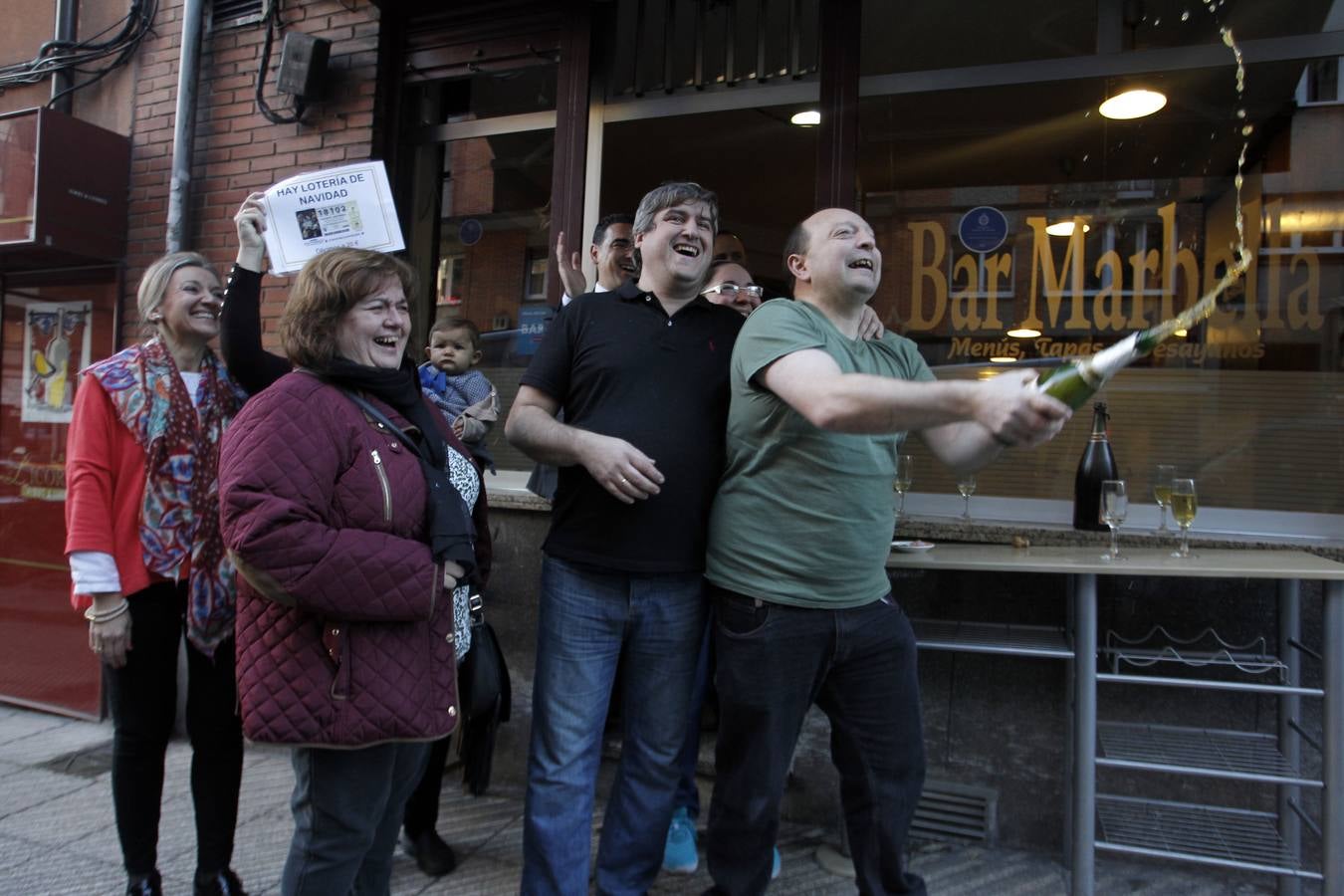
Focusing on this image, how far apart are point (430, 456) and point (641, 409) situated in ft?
1.91

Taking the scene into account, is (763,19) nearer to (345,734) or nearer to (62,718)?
(345,734)

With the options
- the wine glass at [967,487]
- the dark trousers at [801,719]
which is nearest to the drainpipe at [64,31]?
the dark trousers at [801,719]

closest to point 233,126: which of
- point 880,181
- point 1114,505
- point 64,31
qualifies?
point 64,31

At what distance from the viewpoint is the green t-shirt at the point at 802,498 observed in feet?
7.50

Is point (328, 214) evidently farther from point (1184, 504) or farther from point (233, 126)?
point (1184, 504)

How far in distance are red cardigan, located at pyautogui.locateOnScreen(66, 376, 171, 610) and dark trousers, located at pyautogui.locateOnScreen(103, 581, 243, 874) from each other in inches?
4.1

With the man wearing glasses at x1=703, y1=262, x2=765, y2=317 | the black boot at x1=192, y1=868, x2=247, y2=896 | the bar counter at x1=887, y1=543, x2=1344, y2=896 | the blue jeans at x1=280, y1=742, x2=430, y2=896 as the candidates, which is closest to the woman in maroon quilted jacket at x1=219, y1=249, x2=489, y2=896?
the blue jeans at x1=280, y1=742, x2=430, y2=896

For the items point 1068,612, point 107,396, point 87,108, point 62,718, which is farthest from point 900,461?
point 87,108

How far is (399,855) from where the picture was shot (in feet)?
10.5

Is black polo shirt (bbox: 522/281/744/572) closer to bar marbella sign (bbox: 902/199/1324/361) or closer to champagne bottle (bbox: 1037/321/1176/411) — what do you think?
champagne bottle (bbox: 1037/321/1176/411)

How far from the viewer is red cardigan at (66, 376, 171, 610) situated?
2500mm

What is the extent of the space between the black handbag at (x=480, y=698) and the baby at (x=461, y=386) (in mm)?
700

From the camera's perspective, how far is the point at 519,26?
4.34 metres

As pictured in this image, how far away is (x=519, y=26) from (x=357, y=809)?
3.61 meters
